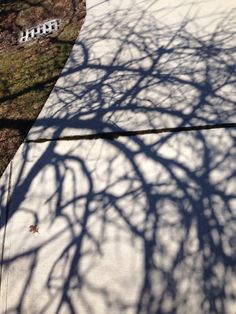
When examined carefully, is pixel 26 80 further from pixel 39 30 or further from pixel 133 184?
pixel 133 184

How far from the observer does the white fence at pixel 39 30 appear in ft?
21.3

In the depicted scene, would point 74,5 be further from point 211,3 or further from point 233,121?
point 233,121

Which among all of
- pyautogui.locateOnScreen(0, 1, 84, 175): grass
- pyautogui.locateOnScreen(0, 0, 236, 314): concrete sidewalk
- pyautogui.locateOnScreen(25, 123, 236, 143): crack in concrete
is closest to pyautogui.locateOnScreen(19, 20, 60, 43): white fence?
pyautogui.locateOnScreen(0, 1, 84, 175): grass

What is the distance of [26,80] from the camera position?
5.63 metres

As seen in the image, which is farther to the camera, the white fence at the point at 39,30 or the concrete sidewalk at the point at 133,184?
the white fence at the point at 39,30

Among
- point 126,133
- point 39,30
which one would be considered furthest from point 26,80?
point 126,133

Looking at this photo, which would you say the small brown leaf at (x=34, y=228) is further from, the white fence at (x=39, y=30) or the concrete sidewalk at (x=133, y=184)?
the white fence at (x=39, y=30)

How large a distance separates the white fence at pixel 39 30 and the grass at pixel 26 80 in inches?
7.7

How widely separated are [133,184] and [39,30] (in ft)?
12.9

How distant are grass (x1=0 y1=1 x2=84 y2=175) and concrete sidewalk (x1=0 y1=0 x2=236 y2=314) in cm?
17

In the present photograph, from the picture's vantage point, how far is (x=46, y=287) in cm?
344

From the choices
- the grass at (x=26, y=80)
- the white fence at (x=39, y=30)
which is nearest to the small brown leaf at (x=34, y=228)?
the grass at (x=26, y=80)

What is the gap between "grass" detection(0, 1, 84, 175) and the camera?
4910mm

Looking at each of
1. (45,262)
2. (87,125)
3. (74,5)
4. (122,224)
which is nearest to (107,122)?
(87,125)
